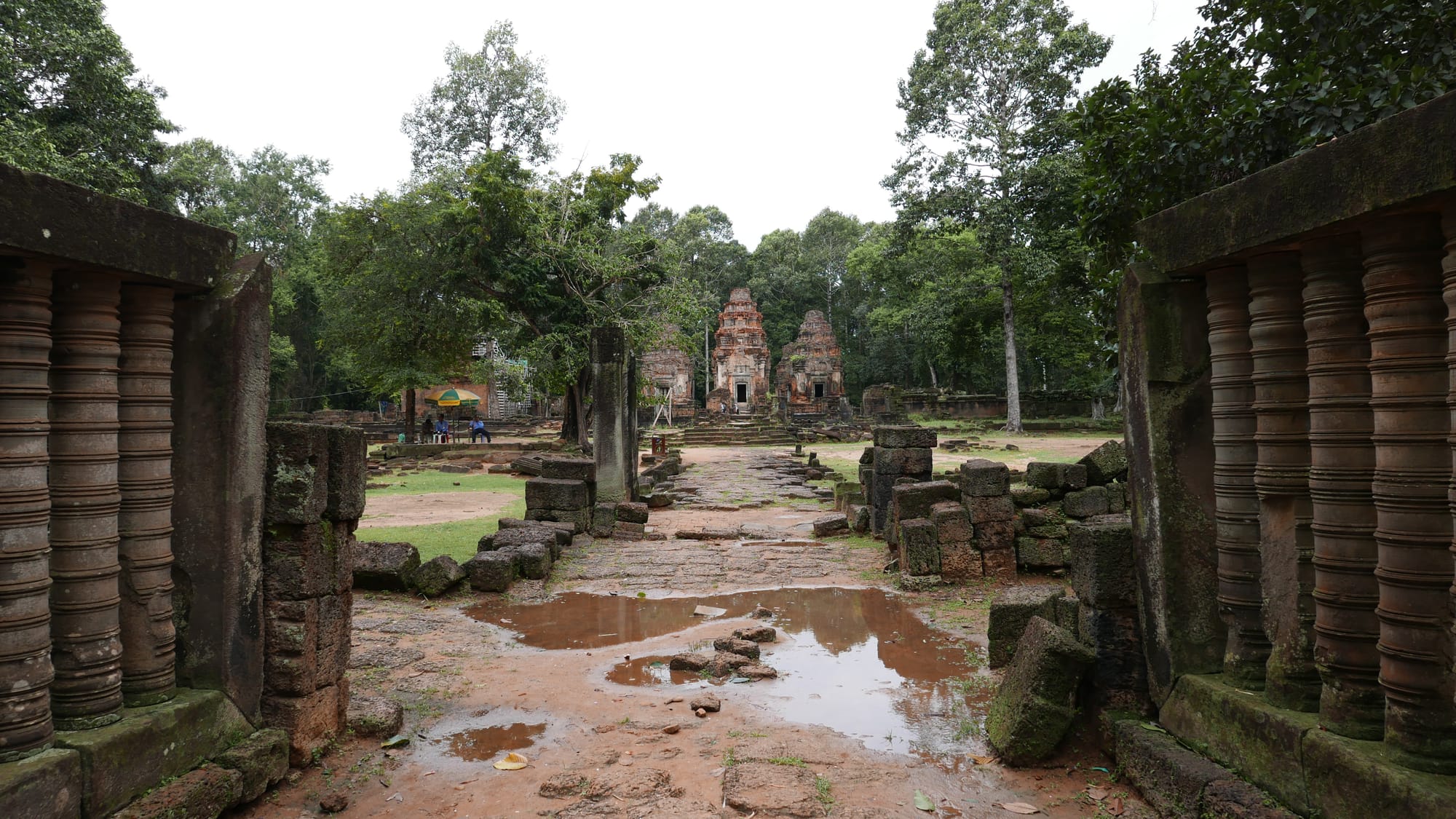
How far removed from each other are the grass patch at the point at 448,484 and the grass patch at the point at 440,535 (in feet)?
14.4

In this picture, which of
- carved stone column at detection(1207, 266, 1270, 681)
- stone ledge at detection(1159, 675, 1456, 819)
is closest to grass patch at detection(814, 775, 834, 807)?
stone ledge at detection(1159, 675, 1456, 819)

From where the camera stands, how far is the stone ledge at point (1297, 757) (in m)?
2.35

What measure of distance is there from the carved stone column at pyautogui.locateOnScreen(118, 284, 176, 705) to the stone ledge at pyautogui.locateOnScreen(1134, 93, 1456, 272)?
4.24 meters

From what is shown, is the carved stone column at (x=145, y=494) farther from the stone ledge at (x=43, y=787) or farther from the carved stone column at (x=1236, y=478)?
the carved stone column at (x=1236, y=478)

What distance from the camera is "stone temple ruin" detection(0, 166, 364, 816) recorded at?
106 inches

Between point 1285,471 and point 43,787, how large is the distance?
4425 mm

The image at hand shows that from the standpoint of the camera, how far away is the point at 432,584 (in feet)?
24.8

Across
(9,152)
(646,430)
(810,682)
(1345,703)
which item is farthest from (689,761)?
(646,430)

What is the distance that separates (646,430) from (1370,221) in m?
35.6

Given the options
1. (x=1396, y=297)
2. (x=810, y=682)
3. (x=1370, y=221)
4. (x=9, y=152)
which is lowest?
(x=810, y=682)

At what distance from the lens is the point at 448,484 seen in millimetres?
18359

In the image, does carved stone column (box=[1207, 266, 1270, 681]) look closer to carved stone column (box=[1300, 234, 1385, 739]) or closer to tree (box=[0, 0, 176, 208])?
carved stone column (box=[1300, 234, 1385, 739])

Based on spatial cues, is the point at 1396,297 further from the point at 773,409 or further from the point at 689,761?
the point at 773,409

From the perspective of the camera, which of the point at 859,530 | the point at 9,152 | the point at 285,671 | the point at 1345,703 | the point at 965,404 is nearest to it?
the point at 1345,703
